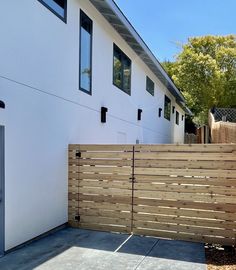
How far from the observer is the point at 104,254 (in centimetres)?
496

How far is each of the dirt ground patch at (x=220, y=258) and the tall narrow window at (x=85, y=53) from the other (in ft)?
14.0

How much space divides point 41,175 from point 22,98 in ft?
4.67

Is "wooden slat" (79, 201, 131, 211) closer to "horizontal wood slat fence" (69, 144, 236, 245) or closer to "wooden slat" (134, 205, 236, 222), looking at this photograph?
"horizontal wood slat fence" (69, 144, 236, 245)

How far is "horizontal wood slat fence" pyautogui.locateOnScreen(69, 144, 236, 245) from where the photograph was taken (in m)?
5.47

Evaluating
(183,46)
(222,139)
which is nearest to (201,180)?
(222,139)

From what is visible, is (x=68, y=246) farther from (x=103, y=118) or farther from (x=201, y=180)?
(x=103, y=118)

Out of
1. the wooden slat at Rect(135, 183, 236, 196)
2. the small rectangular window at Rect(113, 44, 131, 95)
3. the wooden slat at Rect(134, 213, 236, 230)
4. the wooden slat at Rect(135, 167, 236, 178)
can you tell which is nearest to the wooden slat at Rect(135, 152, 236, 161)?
the wooden slat at Rect(135, 167, 236, 178)

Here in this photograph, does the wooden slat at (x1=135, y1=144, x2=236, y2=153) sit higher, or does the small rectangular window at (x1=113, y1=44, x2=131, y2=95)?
the small rectangular window at (x1=113, y1=44, x2=131, y2=95)

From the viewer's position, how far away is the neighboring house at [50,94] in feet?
16.3

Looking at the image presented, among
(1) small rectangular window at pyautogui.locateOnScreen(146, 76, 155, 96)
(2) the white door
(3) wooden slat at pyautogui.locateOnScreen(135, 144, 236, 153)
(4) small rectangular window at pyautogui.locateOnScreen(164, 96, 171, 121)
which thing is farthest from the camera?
(4) small rectangular window at pyautogui.locateOnScreen(164, 96, 171, 121)

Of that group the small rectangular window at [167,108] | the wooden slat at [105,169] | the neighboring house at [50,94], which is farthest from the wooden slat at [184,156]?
the small rectangular window at [167,108]

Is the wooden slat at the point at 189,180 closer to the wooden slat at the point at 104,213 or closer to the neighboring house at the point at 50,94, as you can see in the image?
the wooden slat at the point at 104,213

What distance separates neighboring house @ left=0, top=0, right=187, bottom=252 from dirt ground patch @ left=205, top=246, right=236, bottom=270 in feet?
9.30

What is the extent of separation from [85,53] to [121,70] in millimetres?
2767
